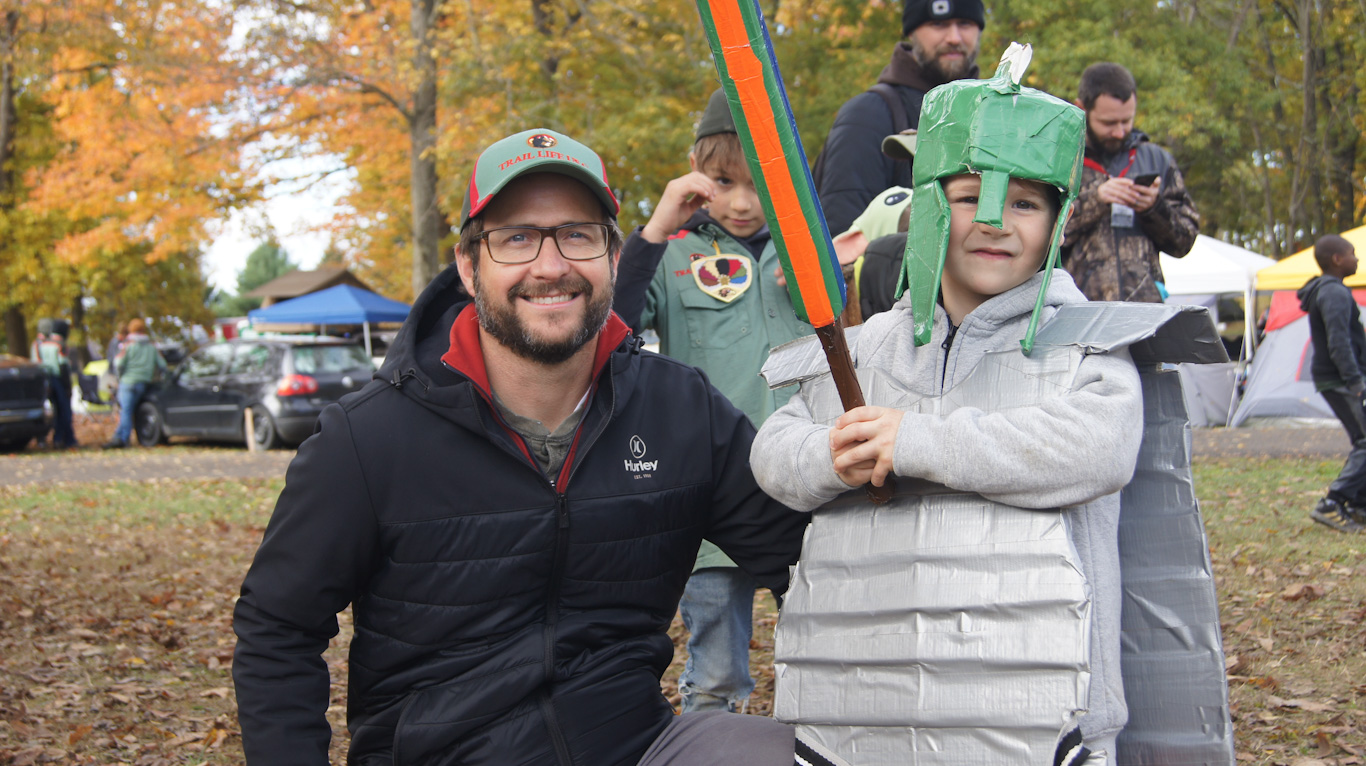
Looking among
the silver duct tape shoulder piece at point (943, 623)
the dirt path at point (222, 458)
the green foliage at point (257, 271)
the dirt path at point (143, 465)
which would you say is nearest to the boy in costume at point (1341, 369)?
the dirt path at point (222, 458)

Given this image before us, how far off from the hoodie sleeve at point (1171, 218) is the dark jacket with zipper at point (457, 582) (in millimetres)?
2499

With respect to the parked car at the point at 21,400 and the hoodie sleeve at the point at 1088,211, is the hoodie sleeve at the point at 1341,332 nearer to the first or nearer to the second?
the hoodie sleeve at the point at 1088,211

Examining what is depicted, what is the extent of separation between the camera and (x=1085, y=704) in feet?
5.22

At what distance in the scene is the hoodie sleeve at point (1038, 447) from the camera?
167 cm

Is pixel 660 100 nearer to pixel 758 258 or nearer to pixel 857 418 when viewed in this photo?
pixel 758 258

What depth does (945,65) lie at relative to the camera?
12.3 feet

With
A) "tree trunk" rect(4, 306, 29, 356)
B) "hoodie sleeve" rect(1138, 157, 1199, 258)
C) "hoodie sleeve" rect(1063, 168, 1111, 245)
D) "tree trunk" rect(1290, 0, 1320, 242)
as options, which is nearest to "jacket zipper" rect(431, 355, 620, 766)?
"hoodie sleeve" rect(1063, 168, 1111, 245)

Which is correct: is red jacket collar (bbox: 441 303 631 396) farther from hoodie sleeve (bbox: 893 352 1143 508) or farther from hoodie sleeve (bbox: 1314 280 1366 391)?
hoodie sleeve (bbox: 1314 280 1366 391)

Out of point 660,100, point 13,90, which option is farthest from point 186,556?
point 13,90

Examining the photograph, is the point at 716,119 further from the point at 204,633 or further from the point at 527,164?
the point at 204,633

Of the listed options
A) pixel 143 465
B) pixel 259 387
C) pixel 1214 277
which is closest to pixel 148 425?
pixel 259 387

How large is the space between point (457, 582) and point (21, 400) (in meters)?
15.9

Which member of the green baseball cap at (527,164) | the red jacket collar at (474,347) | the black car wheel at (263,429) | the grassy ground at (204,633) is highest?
the green baseball cap at (527,164)

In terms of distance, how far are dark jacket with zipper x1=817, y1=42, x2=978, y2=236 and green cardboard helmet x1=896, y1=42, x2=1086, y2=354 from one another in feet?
5.75
